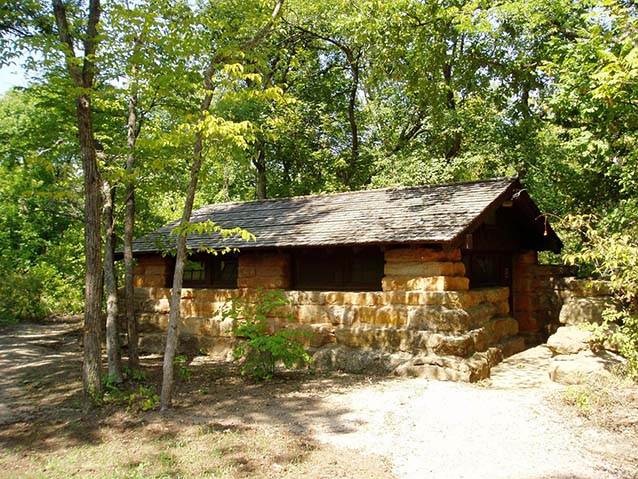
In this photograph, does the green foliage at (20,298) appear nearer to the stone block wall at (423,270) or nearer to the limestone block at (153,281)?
the limestone block at (153,281)

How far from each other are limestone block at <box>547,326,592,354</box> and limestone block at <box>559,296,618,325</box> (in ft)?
1.51

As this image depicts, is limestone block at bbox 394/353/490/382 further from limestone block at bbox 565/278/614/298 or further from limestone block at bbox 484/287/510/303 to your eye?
limestone block at bbox 565/278/614/298

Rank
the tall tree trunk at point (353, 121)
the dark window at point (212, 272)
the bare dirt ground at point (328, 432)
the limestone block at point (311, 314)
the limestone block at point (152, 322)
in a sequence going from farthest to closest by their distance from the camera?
the tall tree trunk at point (353, 121)
the limestone block at point (152, 322)
the dark window at point (212, 272)
the limestone block at point (311, 314)
the bare dirt ground at point (328, 432)

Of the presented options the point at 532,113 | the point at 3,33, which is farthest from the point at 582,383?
the point at 532,113

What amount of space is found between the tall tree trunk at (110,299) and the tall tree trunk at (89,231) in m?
1.22

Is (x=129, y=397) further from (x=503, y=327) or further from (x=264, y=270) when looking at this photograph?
(x=503, y=327)

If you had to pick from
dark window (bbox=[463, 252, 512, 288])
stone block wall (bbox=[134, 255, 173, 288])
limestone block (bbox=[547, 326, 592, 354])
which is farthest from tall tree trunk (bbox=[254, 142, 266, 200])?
limestone block (bbox=[547, 326, 592, 354])

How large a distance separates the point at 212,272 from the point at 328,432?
7068mm

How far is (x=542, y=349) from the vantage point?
37.3ft

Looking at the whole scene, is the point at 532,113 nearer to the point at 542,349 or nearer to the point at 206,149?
the point at 542,349

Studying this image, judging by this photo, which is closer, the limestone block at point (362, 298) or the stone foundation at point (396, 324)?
the stone foundation at point (396, 324)

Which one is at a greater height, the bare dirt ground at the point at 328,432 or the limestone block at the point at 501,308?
the limestone block at the point at 501,308

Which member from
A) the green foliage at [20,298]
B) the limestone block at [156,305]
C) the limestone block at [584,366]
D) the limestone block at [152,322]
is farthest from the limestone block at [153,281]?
the limestone block at [584,366]

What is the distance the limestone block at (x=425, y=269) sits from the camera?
916 cm
